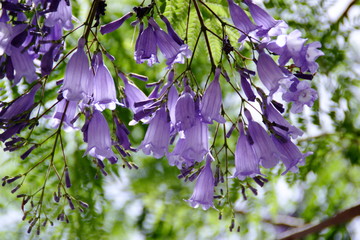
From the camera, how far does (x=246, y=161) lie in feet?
3.37

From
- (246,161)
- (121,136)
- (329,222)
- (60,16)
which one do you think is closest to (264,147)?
(246,161)

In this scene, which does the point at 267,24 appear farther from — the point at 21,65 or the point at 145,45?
the point at 21,65

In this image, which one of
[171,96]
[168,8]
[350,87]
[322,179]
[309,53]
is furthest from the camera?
[322,179]

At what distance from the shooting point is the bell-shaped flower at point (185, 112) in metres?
0.94

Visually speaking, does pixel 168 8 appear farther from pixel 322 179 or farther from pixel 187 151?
pixel 322 179

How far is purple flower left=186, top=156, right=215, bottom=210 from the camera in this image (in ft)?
3.67

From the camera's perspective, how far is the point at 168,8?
1.24m

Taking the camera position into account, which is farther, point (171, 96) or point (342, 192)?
point (342, 192)

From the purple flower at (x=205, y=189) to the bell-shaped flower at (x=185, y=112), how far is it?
0.62ft

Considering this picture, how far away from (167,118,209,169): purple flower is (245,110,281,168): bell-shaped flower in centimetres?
9

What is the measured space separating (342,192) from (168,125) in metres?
1.37

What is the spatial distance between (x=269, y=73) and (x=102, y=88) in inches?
12.6

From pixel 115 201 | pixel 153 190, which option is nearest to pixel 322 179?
pixel 153 190

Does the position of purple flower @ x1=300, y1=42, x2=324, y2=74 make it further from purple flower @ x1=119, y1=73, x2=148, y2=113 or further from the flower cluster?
purple flower @ x1=119, y1=73, x2=148, y2=113
